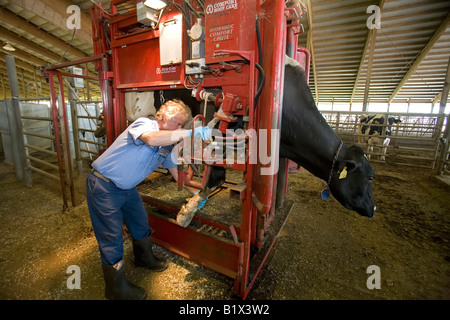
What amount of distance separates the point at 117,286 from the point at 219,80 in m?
1.97

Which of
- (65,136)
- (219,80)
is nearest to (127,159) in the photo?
(219,80)

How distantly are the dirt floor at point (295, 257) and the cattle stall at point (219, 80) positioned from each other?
0.77 feet

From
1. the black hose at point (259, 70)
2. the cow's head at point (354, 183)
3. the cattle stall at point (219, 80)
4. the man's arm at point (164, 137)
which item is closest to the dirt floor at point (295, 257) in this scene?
the cattle stall at point (219, 80)

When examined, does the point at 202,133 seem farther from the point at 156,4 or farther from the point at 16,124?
the point at 16,124

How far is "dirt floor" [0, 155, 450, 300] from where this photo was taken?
1.97m

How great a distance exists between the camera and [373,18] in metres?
7.48

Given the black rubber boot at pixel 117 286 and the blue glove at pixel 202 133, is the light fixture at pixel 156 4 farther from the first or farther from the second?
the black rubber boot at pixel 117 286

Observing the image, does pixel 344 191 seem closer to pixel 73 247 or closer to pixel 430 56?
pixel 73 247

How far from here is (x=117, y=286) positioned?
1.82 meters

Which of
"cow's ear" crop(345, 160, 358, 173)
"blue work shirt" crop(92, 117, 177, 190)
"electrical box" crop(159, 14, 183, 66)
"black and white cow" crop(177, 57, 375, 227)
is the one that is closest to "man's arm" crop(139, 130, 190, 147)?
"blue work shirt" crop(92, 117, 177, 190)

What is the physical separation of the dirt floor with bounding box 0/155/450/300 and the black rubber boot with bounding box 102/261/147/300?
141 mm

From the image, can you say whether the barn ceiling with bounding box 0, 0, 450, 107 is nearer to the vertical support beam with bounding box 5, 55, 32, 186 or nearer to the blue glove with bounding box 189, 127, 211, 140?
the vertical support beam with bounding box 5, 55, 32, 186
